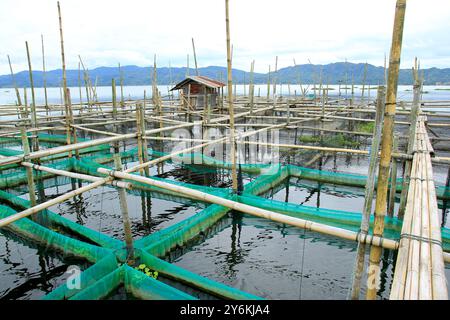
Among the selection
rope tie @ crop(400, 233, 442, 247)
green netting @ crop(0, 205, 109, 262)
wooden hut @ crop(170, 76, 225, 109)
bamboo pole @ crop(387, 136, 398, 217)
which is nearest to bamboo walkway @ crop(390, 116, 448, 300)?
rope tie @ crop(400, 233, 442, 247)

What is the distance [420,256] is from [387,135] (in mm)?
1161

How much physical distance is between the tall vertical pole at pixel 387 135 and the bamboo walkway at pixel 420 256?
322 millimetres

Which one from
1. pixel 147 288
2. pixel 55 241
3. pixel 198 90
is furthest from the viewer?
pixel 198 90

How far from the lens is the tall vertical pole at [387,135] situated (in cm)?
261

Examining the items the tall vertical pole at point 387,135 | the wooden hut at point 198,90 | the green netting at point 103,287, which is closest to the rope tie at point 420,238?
the tall vertical pole at point 387,135

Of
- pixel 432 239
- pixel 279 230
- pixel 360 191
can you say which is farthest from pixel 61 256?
pixel 360 191

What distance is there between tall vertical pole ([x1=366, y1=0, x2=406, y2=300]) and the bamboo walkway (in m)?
0.32

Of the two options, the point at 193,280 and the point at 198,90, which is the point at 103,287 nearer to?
the point at 193,280

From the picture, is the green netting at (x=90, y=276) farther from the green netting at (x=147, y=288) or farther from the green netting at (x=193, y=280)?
the green netting at (x=193, y=280)

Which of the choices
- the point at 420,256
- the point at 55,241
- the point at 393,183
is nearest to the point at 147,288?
A: the point at 55,241

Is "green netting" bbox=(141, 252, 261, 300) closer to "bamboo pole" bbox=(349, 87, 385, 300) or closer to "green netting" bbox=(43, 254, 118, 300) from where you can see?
"green netting" bbox=(43, 254, 118, 300)

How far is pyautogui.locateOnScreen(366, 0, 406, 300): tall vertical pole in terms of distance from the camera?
2605 mm

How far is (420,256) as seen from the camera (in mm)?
2658

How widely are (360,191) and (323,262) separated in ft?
14.3
